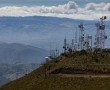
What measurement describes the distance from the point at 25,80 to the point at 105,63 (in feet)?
68.5

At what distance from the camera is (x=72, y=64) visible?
389ft

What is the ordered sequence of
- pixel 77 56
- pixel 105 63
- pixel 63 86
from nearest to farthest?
pixel 63 86, pixel 105 63, pixel 77 56

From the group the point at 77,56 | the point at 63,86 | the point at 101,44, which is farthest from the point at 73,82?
the point at 101,44

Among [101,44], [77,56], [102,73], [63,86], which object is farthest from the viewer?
[101,44]

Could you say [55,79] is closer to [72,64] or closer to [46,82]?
[46,82]

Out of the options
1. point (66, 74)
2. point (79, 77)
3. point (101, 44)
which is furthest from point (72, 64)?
point (101, 44)

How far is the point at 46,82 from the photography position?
4161 inches

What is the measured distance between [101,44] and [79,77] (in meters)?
65.5

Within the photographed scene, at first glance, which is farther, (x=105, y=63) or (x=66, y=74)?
(x=105, y=63)

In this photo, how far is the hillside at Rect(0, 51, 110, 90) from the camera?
10106 cm

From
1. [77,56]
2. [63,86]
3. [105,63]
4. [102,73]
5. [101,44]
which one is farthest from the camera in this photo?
[101,44]

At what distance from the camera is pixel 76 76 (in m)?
107

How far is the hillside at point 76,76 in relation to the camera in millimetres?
101062

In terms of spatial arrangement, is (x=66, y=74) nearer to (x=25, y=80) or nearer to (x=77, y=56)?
(x=25, y=80)
